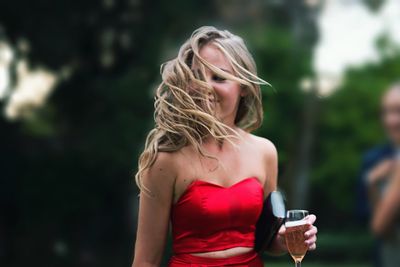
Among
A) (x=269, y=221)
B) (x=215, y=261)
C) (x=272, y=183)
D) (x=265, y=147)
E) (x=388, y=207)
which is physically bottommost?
(x=215, y=261)

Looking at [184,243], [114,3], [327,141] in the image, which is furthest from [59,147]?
[327,141]

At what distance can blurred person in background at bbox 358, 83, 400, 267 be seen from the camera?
21.0 ft

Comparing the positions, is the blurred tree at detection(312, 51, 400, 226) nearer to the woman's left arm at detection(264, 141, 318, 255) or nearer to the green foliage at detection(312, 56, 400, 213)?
the green foliage at detection(312, 56, 400, 213)

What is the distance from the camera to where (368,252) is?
30344 mm

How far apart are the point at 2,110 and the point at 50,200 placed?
208 cm

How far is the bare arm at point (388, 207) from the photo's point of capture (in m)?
6.36

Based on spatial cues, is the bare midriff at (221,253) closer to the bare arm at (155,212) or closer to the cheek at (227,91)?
Result: the bare arm at (155,212)

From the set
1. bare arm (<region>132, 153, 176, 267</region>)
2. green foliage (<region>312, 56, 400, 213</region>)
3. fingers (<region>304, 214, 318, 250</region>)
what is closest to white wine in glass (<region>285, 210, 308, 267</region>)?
fingers (<region>304, 214, 318, 250</region>)

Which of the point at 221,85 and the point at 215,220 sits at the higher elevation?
the point at 221,85

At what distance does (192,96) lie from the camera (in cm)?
348

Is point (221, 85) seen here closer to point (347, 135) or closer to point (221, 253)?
point (221, 253)

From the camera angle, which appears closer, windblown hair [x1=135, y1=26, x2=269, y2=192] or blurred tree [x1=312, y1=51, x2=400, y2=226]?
windblown hair [x1=135, y1=26, x2=269, y2=192]

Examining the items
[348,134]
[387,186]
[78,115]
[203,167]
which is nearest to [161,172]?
[203,167]

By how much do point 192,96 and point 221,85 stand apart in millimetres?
104
